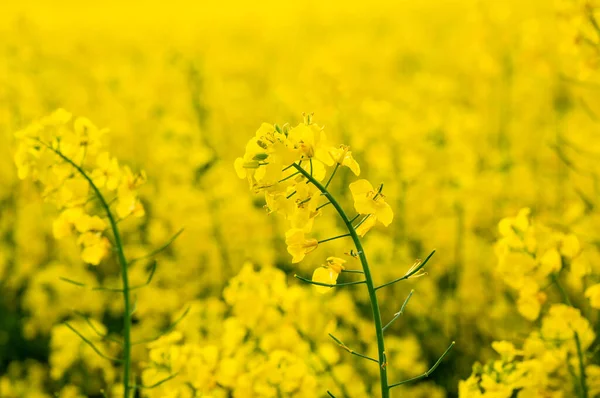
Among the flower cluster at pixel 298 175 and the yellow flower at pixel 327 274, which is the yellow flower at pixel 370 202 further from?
the yellow flower at pixel 327 274

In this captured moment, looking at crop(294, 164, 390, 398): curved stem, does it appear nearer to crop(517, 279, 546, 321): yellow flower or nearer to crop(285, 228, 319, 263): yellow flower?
crop(285, 228, 319, 263): yellow flower

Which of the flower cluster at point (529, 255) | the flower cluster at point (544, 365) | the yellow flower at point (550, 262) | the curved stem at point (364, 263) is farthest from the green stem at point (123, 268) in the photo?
the yellow flower at point (550, 262)

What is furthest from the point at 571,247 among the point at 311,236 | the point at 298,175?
the point at 311,236

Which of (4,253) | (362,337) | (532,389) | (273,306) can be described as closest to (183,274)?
(4,253)

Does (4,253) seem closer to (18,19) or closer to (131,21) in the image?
(18,19)

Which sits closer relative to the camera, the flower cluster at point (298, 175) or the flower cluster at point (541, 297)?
the flower cluster at point (298, 175)

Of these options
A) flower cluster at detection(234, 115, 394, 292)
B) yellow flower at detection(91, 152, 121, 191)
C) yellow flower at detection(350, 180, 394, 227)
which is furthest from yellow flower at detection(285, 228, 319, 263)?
yellow flower at detection(91, 152, 121, 191)

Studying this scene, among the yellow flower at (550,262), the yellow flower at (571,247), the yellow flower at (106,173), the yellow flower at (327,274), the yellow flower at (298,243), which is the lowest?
the yellow flower at (327,274)

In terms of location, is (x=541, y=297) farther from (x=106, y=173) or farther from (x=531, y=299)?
(x=106, y=173)
